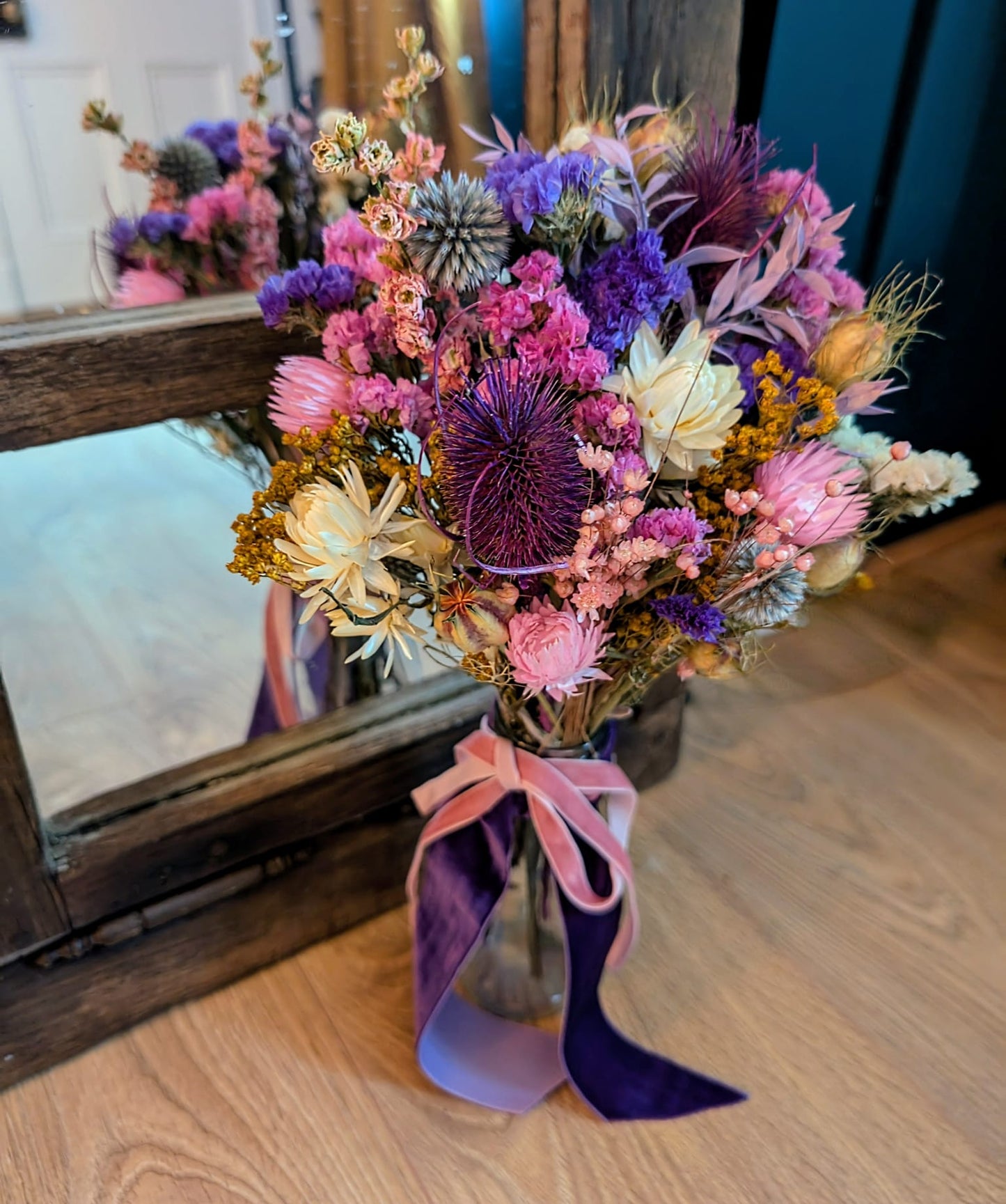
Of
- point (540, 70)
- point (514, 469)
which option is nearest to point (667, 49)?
point (540, 70)

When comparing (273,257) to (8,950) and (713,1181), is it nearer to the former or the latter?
(8,950)

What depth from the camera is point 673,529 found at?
49 cm

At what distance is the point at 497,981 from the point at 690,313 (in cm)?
54

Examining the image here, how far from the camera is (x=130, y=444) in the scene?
0.63m

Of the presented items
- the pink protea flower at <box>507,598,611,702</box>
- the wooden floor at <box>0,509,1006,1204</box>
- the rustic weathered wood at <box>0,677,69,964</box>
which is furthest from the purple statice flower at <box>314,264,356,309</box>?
the wooden floor at <box>0,509,1006,1204</box>

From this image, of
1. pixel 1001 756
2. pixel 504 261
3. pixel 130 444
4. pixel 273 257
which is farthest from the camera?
pixel 1001 756

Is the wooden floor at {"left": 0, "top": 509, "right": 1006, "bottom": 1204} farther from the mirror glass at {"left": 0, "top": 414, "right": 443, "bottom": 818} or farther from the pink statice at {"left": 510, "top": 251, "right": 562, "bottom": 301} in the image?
the pink statice at {"left": 510, "top": 251, "right": 562, "bottom": 301}

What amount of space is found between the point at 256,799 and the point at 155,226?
43cm

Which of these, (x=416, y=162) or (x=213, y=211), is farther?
(x=213, y=211)

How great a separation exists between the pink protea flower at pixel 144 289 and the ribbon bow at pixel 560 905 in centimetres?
37

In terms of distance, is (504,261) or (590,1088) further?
(590,1088)

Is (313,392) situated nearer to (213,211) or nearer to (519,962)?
(213,211)

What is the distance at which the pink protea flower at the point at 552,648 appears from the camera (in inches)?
19.0

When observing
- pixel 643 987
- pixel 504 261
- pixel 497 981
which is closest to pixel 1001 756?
pixel 643 987
